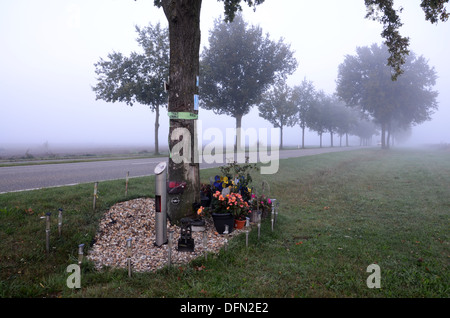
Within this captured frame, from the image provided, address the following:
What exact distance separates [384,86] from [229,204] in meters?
42.5

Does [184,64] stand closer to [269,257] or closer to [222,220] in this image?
[222,220]

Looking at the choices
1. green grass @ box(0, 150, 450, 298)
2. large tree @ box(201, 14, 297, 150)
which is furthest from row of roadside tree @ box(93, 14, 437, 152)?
green grass @ box(0, 150, 450, 298)

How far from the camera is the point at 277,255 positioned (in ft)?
14.0

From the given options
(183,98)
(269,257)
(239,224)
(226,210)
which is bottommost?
(269,257)

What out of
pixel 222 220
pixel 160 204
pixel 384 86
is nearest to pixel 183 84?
pixel 160 204

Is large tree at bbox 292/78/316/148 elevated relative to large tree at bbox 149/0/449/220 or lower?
elevated

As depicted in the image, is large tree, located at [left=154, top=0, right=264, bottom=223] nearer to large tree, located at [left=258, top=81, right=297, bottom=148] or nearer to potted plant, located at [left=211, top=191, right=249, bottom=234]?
potted plant, located at [left=211, top=191, right=249, bottom=234]

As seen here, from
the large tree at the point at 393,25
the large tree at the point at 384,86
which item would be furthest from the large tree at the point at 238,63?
the large tree at the point at 393,25

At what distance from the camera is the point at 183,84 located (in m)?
5.26

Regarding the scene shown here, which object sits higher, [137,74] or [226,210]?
[137,74]

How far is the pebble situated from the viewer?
4.02m

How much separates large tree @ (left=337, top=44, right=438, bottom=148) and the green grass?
37246mm
